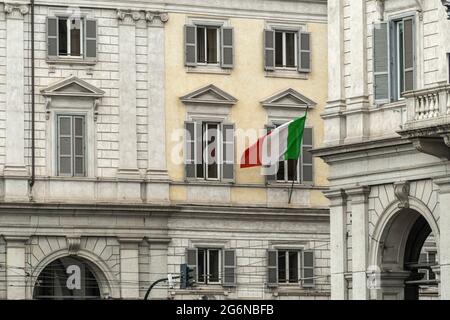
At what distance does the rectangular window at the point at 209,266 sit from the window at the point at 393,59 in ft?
57.9

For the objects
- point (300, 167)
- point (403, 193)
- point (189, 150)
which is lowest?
point (403, 193)

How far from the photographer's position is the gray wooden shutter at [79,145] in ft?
A: 191

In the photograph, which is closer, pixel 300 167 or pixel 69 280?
pixel 69 280

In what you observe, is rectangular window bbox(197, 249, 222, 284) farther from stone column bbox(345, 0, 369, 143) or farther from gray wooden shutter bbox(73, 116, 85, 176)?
stone column bbox(345, 0, 369, 143)

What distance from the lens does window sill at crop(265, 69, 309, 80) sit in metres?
61.0

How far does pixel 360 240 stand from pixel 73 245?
16522 mm

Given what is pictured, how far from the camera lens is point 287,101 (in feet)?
199

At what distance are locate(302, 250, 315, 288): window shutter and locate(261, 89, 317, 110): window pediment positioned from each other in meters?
5.41

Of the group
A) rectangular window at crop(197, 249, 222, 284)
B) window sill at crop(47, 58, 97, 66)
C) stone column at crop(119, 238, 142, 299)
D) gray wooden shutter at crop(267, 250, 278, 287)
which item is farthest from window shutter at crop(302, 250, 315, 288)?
window sill at crop(47, 58, 97, 66)

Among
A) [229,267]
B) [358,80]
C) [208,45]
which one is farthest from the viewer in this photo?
[208,45]

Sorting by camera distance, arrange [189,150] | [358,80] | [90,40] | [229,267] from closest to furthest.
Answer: [358,80] < [90,40] < [189,150] < [229,267]

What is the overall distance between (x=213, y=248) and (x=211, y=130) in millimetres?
4311

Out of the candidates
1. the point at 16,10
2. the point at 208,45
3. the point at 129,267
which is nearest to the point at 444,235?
the point at 129,267

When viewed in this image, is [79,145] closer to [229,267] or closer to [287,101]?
[229,267]
